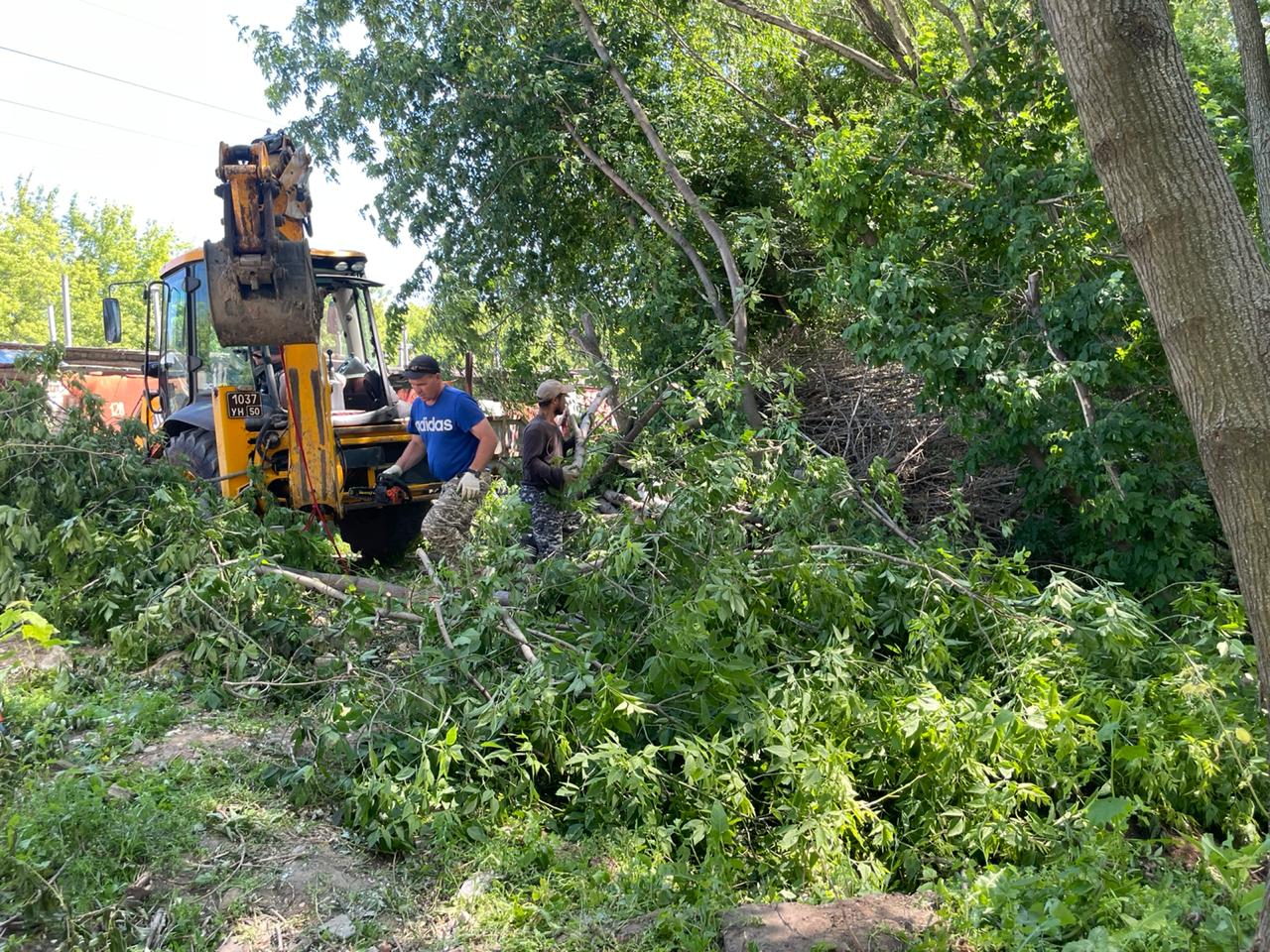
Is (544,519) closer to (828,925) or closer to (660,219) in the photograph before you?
(828,925)

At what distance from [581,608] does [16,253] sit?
4119cm

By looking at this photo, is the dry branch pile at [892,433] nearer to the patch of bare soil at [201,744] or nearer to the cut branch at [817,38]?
the cut branch at [817,38]

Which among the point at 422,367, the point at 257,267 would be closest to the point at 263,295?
the point at 257,267

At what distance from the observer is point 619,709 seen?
162 inches

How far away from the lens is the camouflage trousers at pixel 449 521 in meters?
7.23

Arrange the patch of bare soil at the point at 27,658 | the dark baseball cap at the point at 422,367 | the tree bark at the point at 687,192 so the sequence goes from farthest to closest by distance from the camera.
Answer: the tree bark at the point at 687,192
the dark baseball cap at the point at 422,367
the patch of bare soil at the point at 27,658

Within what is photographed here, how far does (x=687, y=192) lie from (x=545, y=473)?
430 cm

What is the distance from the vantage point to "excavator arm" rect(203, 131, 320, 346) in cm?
673

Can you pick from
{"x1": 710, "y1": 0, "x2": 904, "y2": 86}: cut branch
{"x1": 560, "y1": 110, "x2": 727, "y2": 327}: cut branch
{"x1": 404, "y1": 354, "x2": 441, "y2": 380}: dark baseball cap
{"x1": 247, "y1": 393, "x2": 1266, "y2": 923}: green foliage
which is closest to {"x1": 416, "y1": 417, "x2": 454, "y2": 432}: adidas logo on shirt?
{"x1": 404, "y1": 354, "x2": 441, "y2": 380}: dark baseball cap

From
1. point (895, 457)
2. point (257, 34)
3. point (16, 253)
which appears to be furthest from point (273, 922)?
point (16, 253)

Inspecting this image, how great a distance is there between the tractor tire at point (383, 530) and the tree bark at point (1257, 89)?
6888 mm

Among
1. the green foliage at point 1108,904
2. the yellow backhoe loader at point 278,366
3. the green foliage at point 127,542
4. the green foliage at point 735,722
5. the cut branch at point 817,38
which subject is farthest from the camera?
the cut branch at point 817,38

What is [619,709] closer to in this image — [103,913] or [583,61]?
[103,913]

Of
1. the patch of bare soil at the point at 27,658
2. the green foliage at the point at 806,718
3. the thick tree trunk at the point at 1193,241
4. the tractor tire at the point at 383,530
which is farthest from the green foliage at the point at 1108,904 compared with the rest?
the tractor tire at the point at 383,530
